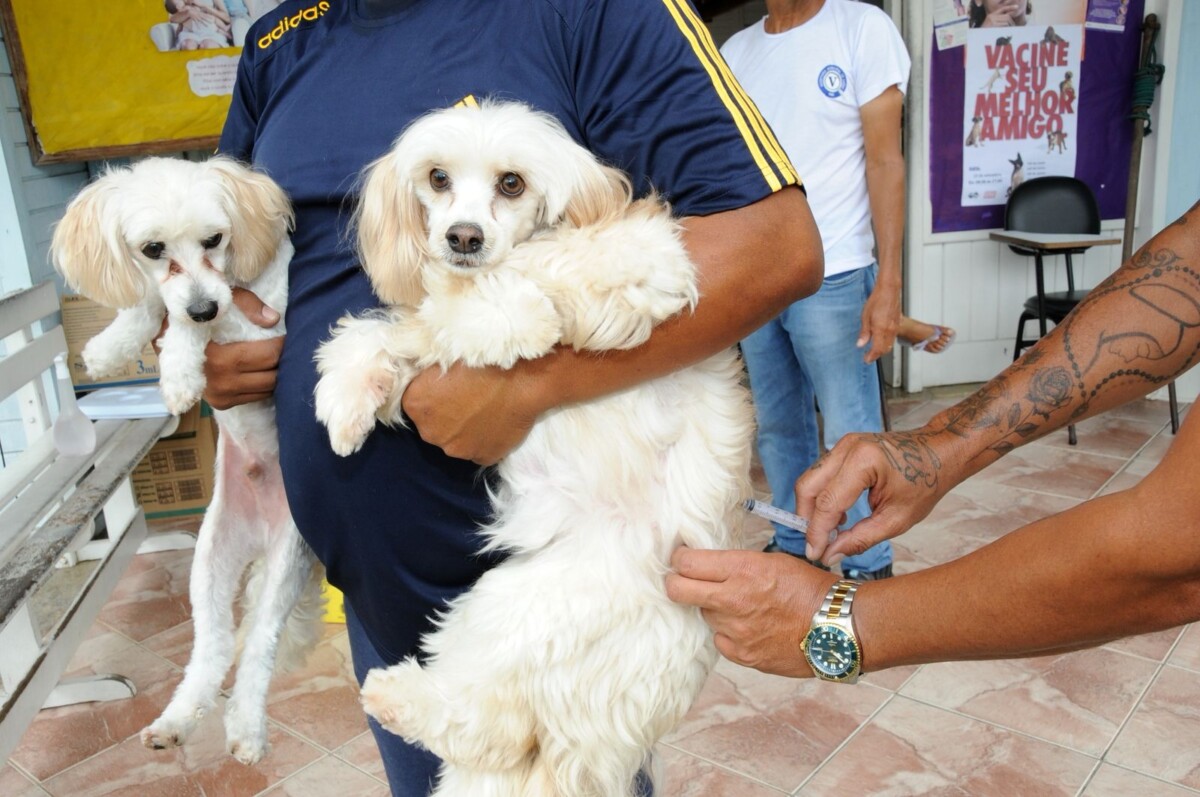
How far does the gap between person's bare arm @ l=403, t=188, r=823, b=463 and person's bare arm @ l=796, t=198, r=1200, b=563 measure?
0.36 metres

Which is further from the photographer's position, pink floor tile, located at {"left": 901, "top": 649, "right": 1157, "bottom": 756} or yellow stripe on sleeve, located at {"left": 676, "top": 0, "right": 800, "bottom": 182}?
pink floor tile, located at {"left": 901, "top": 649, "right": 1157, "bottom": 756}

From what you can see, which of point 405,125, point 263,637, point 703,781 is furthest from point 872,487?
point 703,781

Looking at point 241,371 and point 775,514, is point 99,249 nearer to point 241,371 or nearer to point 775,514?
point 241,371

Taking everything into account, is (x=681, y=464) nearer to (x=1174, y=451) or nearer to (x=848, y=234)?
(x=1174, y=451)

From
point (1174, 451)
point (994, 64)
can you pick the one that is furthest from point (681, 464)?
point (994, 64)

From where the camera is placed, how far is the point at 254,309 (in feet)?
5.14

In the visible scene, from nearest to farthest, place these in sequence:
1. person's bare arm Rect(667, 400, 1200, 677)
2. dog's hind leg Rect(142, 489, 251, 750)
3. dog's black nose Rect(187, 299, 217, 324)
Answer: person's bare arm Rect(667, 400, 1200, 677)
dog's black nose Rect(187, 299, 217, 324)
dog's hind leg Rect(142, 489, 251, 750)

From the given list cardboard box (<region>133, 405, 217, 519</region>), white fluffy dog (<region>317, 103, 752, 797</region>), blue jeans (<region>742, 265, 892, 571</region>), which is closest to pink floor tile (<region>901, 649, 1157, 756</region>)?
blue jeans (<region>742, 265, 892, 571</region>)

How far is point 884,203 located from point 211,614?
8.08 feet

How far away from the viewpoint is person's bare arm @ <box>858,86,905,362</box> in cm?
305

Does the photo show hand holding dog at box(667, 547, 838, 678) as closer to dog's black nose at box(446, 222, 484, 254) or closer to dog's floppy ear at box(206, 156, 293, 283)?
dog's black nose at box(446, 222, 484, 254)

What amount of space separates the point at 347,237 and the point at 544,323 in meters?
0.43

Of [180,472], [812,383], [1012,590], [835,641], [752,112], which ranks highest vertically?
[752,112]

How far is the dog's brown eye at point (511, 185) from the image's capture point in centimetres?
133
